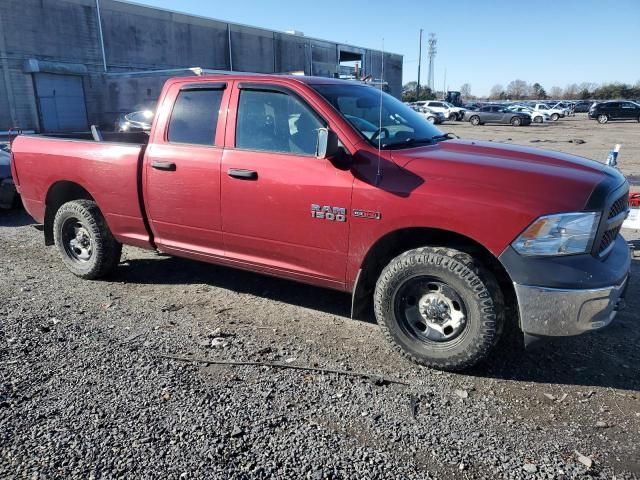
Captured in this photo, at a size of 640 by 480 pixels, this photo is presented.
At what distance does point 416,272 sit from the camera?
11.4 feet

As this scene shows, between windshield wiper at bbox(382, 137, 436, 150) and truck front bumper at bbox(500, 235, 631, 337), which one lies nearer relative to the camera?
truck front bumper at bbox(500, 235, 631, 337)

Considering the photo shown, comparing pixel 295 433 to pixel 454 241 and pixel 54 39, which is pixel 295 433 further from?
pixel 54 39

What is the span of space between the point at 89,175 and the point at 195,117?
1.33 metres

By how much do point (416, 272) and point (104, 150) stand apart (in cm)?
322

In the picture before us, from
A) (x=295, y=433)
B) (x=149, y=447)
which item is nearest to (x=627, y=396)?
(x=295, y=433)

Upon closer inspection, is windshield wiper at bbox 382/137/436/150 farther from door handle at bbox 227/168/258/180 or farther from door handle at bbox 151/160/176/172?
door handle at bbox 151/160/176/172

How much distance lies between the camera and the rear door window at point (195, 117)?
4.34 m

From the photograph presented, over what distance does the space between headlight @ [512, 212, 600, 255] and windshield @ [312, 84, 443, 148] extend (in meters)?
1.26

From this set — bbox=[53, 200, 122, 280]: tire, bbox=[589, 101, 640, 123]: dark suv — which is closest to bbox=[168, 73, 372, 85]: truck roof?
bbox=[53, 200, 122, 280]: tire

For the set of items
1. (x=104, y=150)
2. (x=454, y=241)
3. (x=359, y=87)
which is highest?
(x=359, y=87)

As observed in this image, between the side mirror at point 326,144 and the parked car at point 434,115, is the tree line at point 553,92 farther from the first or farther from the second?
the side mirror at point 326,144

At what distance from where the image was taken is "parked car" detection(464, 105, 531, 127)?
39750 millimetres

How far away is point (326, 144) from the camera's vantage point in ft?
11.4

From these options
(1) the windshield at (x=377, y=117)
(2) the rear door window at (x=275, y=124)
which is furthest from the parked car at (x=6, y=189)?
(1) the windshield at (x=377, y=117)
